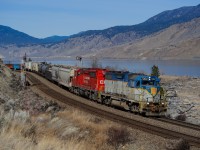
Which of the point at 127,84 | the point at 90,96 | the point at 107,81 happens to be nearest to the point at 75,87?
the point at 90,96

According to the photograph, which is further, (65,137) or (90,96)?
(90,96)

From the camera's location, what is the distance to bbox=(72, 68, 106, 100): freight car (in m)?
37.1

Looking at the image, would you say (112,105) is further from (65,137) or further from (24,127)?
(24,127)

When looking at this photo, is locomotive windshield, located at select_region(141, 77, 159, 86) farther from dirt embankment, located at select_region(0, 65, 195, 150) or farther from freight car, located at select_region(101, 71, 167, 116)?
dirt embankment, located at select_region(0, 65, 195, 150)

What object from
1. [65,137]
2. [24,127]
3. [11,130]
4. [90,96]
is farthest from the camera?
[90,96]

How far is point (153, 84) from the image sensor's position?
2922cm

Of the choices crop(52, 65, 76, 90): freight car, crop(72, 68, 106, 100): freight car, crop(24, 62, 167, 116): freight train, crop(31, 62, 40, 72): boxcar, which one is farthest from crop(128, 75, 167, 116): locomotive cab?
crop(31, 62, 40, 72): boxcar

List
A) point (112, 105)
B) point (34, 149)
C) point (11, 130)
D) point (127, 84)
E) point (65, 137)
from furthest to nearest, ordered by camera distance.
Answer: point (112, 105)
point (127, 84)
point (65, 137)
point (11, 130)
point (34, 149)

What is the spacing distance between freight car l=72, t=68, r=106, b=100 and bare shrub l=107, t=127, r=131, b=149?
17.1m

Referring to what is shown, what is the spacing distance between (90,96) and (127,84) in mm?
10052

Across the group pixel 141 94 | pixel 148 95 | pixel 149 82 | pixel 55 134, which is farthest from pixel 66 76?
pixel 55 134

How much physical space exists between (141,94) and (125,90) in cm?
257

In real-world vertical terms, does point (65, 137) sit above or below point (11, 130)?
below

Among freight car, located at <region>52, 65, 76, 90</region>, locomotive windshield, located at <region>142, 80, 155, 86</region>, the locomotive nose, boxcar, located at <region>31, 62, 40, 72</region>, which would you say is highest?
locomotive windshield, located at <region>142, 80, 155, 86</region>
